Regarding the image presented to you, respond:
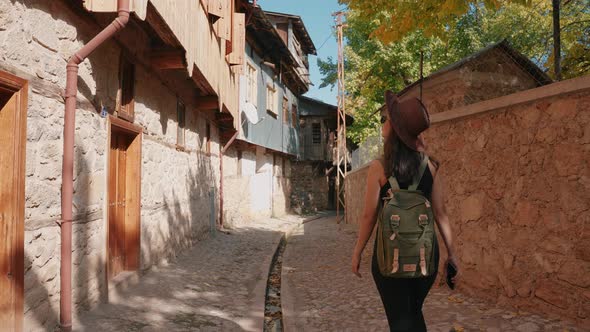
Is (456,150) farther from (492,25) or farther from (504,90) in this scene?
(492,25)

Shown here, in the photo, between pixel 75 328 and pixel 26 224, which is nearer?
pixel 26 224

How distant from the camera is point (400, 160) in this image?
2.39 m

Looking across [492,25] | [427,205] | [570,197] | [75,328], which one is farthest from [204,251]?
[492,25]

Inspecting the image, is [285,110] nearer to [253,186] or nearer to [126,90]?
[253,186]

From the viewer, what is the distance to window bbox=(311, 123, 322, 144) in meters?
25.5

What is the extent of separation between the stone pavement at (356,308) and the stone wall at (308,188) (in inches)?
640

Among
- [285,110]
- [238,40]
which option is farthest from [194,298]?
[285,110]

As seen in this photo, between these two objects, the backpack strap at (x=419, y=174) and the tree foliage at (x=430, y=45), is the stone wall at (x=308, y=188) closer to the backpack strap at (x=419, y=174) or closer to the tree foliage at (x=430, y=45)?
the tree foliage at (x=430, y=45)

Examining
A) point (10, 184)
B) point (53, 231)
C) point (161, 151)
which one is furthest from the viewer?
point (161, 151)

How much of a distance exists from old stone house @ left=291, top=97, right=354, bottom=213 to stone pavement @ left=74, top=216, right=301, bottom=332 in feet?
51.5

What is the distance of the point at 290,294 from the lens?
19.5 ft

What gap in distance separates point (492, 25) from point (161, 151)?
17089 millimetres

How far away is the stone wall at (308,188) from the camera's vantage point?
2441cm

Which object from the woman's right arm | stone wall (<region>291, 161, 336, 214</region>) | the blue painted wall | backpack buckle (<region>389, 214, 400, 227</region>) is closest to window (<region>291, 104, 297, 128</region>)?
the blue painted wall
